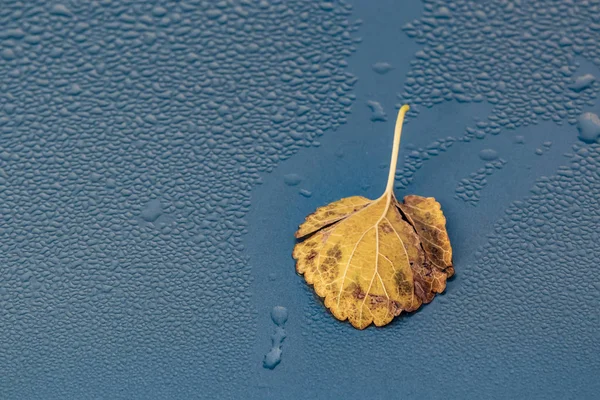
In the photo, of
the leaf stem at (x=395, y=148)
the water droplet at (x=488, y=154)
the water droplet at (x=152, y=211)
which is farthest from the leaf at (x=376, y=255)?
the water droplet at (x=152, y=211)

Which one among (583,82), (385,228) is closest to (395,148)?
(385,228)

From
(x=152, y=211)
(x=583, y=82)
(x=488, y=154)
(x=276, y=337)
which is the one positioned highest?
(x=583, y=82)

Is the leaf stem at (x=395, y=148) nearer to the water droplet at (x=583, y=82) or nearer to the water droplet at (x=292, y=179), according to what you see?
the water droplet at (x=292, y=179)

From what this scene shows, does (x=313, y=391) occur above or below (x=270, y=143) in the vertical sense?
below

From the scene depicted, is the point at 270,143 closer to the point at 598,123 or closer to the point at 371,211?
the point at 371,211

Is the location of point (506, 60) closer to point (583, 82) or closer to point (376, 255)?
point (583, 82)

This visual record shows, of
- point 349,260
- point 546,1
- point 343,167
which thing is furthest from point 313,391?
point 546,1

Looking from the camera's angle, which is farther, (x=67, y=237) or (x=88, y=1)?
(x=67, y=237)
